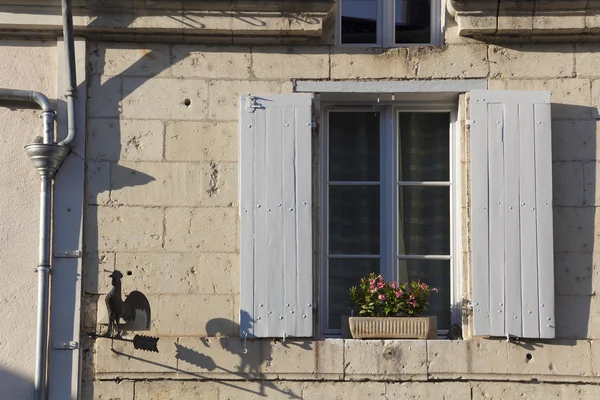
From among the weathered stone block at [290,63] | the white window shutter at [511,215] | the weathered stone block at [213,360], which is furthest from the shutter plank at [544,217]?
the weathered stone block at [213,360]

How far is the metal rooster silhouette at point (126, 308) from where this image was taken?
6398 mm

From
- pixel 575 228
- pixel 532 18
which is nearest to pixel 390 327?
pixel 575 228

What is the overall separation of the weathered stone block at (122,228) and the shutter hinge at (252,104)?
777mm

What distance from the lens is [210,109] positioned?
22.1ft

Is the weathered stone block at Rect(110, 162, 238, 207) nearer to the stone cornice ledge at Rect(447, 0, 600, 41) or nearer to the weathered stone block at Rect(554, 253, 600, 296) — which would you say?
the stone cornice ledge at Rect(447, 0, 600, 41)

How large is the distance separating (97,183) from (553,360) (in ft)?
8.97

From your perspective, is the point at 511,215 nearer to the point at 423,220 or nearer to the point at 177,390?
the point at 423,220

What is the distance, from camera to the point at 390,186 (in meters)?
6.87

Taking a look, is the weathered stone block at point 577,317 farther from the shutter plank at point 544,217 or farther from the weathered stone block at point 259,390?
the weathered stone block at point 259,390

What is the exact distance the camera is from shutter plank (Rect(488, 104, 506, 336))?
646cm

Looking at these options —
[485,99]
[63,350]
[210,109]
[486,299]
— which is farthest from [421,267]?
[63,350]

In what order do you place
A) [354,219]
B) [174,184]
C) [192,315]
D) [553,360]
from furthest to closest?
[354,219] → [174,184] → [192,315] → [553,360]

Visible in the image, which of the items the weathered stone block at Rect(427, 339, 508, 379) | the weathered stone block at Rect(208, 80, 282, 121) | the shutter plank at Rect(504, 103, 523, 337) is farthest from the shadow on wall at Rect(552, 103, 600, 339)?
the weathered stone block at Rect(208, 80, 282, 121)

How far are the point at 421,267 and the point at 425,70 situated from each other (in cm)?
114
